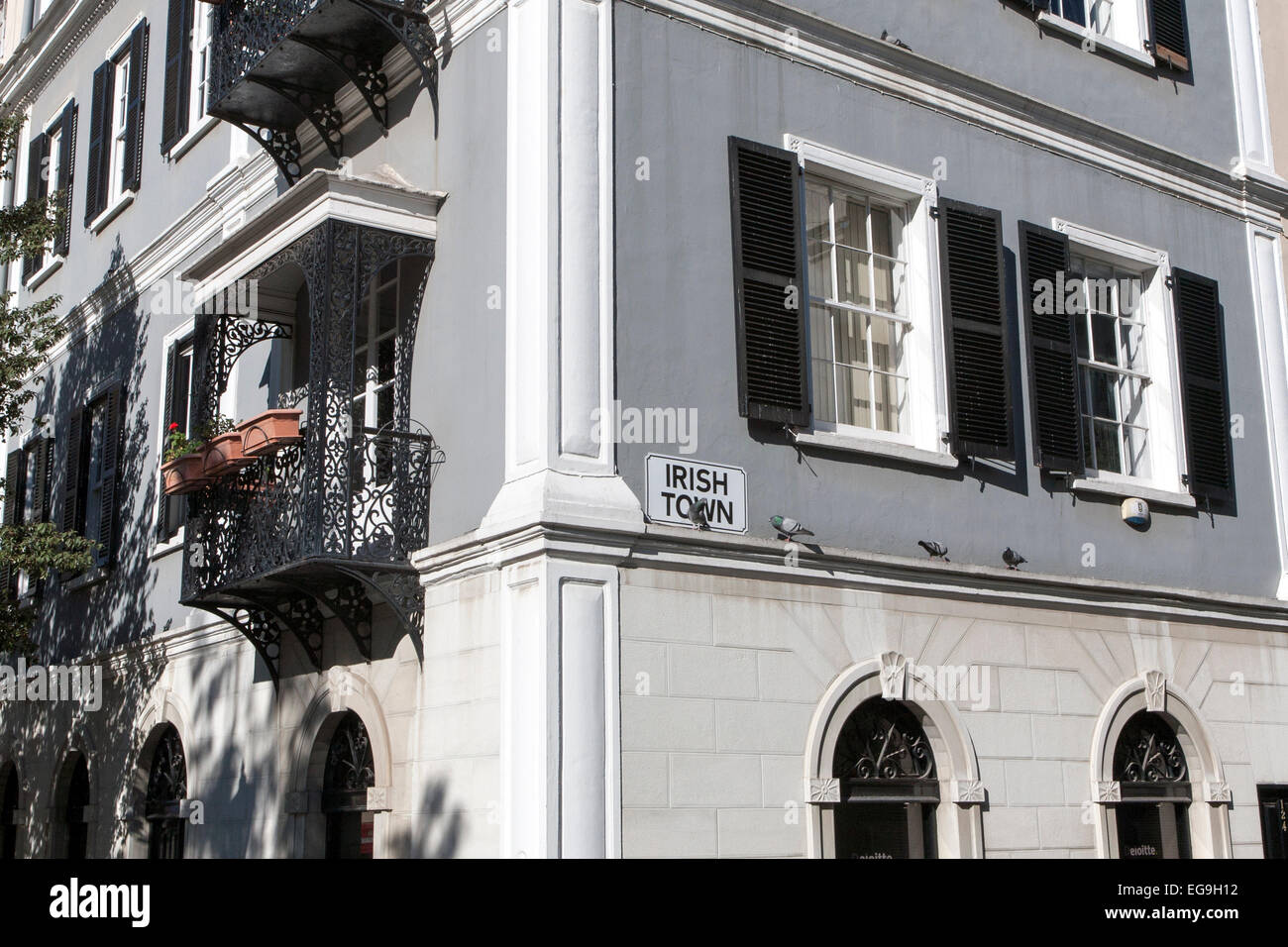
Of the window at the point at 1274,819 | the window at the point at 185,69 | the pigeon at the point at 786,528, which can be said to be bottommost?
the window at the point at 1274,819

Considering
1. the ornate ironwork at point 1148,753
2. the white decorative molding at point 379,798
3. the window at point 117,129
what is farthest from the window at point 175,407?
the ornate ironwork at point 1148,753

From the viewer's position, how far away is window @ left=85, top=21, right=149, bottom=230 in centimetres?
1686

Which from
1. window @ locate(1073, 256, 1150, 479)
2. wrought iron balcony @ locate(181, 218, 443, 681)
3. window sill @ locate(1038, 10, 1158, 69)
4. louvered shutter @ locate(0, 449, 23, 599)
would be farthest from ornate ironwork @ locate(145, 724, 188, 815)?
window sill @ locate(1038, 10, 1158, 69)

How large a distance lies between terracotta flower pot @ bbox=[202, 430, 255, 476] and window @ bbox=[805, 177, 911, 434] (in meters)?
4.26

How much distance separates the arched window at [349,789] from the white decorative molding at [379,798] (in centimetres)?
48

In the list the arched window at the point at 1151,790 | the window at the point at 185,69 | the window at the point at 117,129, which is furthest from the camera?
the window at the point at 117,129

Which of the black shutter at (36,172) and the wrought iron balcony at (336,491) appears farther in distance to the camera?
the black shutter at (36,172)

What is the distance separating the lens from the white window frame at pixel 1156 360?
13.2 m

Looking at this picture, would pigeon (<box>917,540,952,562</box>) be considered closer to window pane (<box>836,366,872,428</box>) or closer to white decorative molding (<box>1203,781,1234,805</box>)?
window pane (<box>836,366,872,428</box>)

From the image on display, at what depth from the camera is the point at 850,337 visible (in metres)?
12.0

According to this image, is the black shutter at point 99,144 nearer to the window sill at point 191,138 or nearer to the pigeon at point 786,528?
the window sill at point 191,138

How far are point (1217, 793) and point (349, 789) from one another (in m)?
6.74

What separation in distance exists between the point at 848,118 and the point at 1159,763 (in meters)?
5.61
